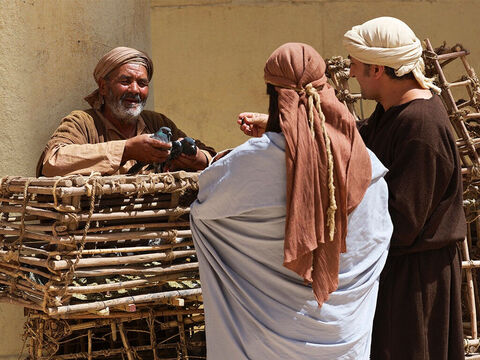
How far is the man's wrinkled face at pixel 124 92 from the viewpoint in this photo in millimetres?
4840

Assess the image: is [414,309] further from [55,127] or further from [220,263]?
[55,127]

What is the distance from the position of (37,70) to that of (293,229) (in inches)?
86.0

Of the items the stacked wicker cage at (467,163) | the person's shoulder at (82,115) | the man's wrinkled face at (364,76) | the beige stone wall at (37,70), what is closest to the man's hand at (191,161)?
the person's shoulder at (82,115)

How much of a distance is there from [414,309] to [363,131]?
0.91 metres

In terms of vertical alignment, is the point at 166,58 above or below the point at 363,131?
above

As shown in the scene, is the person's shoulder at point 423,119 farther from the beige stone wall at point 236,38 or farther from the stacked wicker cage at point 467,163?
the beige stone wall at point 236,38

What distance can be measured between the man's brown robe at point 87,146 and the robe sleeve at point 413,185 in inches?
48.5

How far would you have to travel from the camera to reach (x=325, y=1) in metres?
7.99

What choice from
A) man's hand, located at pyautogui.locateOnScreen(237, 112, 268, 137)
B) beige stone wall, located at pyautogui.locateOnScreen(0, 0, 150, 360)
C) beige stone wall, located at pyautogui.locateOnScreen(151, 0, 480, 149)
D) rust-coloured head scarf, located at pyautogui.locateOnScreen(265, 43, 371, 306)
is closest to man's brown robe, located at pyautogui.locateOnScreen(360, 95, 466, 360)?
rust-coloured head scarf, located at pyautogui.locateOnScreen(265, 43, 371, 306)

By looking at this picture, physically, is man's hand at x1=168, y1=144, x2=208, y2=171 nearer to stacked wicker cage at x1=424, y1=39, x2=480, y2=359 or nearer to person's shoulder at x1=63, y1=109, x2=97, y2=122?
person's shoulder at x1=63, y1=109, x2=97, y2=122

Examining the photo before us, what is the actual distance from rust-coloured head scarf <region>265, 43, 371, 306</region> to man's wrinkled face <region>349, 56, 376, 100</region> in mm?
564

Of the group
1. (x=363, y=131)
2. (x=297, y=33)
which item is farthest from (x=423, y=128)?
(x=297, y=33)

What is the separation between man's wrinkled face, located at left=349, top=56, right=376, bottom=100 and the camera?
411 cm

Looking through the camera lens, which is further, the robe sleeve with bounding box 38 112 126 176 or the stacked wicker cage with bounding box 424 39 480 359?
the stacked wicker cage with bounding box 424 39 480 359
